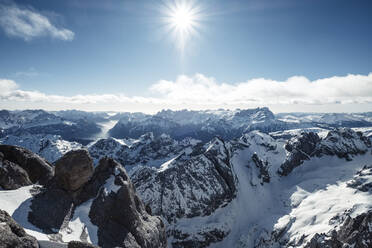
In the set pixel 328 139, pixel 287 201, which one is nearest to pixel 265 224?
pixel 287 201

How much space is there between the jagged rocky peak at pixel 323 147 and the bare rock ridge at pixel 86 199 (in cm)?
13628

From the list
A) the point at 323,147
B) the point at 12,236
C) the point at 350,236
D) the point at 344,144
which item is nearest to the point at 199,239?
the point at 350,236

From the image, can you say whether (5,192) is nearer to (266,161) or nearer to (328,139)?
(266,161)

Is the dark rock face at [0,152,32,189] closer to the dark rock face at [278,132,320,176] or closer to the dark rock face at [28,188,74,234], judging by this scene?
the dark rock face at [28,188,74,234]

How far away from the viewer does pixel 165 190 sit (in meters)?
111

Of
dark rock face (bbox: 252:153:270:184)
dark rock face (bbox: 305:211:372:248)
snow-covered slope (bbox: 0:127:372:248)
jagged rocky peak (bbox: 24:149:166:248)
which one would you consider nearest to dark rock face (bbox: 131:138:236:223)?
snow-covered slope (bbox: 0:127:372:248)

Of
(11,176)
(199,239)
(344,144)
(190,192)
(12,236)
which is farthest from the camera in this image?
(344,144)

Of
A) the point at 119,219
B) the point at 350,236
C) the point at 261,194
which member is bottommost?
the point at 261,194

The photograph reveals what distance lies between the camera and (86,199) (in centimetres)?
4144

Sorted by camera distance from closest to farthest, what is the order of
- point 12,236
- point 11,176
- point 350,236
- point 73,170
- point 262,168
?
1. point 12,236
2. point 11,176
3. point 73,170
4. point 350,236
5. point 262,168

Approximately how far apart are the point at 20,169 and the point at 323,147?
7399 inches

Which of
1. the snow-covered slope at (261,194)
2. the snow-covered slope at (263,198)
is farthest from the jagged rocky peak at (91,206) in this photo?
the snow-covered slope at (261,194)

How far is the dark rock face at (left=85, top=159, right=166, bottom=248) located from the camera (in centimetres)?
3522

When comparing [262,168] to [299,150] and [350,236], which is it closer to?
[299,150]
